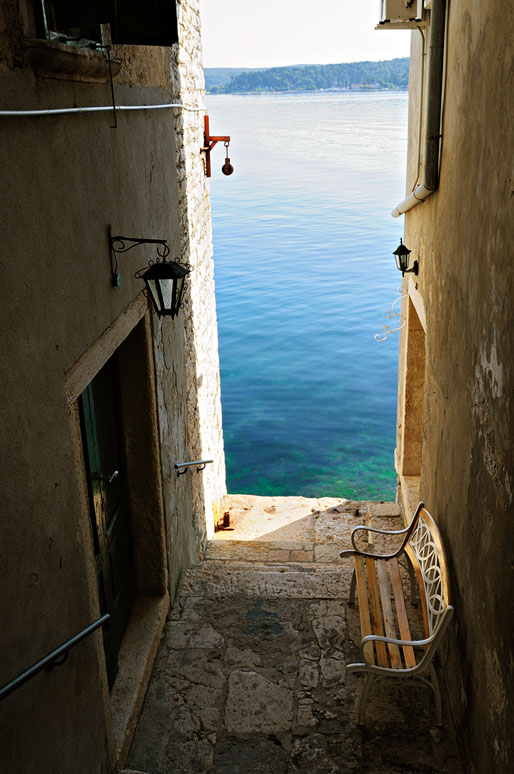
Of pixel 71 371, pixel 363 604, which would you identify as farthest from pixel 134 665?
pixel 71 371

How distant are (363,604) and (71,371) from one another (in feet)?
8.00

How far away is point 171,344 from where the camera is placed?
543 cm

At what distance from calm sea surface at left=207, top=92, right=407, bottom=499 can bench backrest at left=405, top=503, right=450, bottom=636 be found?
22.4 feet

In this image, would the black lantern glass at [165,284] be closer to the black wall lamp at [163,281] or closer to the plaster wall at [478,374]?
the black wall lamp at [163,281]

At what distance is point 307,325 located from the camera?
2119cm

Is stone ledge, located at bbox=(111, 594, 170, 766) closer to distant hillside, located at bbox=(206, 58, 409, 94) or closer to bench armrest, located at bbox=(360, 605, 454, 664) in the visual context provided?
bench armrest, located at bbox=(360, 605, 454, 664)

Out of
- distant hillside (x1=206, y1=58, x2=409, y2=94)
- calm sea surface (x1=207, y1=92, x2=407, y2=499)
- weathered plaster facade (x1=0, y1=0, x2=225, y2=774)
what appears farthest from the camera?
distant hillside (x1=206, y1=58, x2=409, y2=94)

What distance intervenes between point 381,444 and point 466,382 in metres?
10.1

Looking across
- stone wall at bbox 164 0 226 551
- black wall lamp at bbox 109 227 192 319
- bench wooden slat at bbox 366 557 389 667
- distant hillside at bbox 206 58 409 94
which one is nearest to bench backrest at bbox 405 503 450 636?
bench wooden slat at bbox 366 557 389 667

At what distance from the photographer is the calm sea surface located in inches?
526

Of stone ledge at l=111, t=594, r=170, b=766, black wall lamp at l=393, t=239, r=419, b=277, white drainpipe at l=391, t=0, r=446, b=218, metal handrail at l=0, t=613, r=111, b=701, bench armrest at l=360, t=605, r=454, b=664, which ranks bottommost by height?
stone ledge at l=111, t=594, r=170, b=766

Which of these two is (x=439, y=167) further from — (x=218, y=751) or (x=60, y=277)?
(x=218, y=751)

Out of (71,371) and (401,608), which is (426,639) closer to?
(401,608)

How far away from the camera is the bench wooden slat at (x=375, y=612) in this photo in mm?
4035
